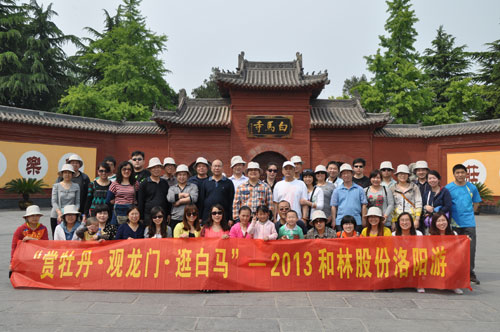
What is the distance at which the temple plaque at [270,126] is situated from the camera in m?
15.0

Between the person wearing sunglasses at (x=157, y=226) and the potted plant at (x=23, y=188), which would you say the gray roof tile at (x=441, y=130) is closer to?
the person wearing sunglasses at (x=157, y=226)

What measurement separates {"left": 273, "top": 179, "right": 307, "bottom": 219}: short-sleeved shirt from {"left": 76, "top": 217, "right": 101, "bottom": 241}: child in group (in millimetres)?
2526

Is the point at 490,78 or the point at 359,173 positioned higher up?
the point at 490,78

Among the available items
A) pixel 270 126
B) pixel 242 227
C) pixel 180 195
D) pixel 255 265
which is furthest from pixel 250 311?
pixel 270 126

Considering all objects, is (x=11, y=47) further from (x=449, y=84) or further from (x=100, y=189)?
(x=449, y=84)

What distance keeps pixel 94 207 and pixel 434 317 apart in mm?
4360

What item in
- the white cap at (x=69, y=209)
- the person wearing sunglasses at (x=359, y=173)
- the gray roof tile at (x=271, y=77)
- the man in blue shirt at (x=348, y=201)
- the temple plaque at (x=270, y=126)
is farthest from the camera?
the temple plaque at (x=270, y=126)

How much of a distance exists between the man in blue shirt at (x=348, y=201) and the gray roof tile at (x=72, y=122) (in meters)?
12.4

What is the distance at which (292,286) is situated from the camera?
13.5ft

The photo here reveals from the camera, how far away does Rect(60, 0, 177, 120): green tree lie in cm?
2002

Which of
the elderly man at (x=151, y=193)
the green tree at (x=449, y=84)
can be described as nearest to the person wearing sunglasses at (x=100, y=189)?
the elderly man at (x=151, y=193)

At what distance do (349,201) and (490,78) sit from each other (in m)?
24.1

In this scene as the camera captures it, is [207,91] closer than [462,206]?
No

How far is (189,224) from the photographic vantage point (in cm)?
454
